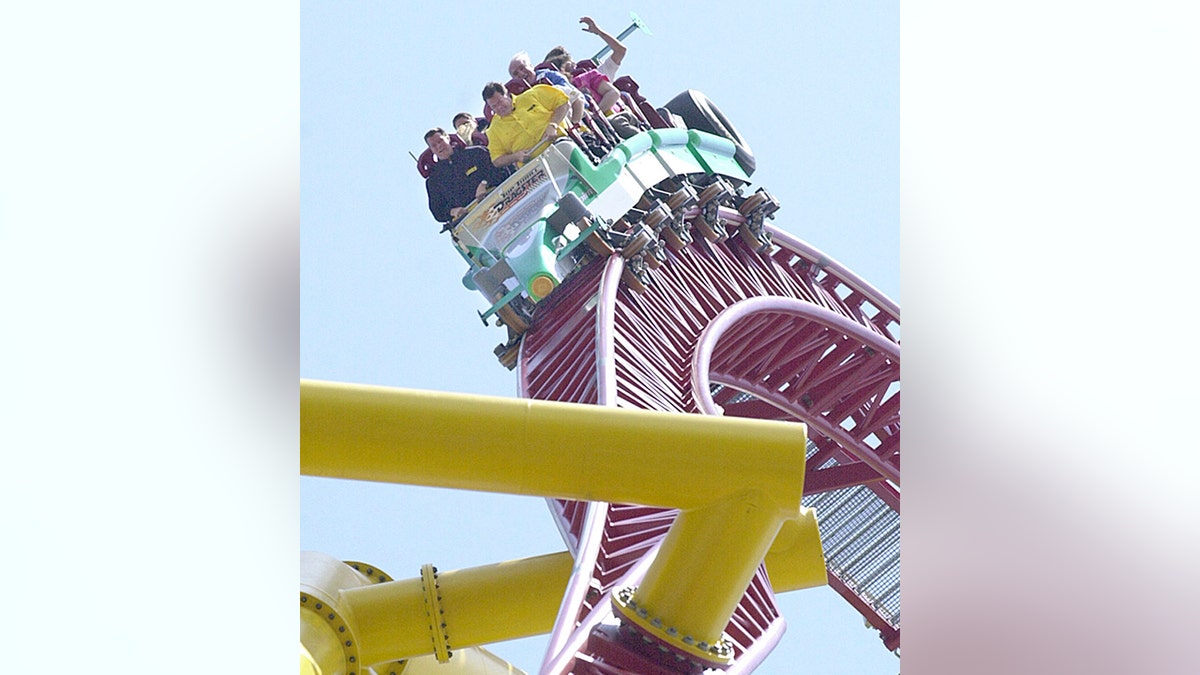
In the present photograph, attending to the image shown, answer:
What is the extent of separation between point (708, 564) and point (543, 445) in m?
1.09

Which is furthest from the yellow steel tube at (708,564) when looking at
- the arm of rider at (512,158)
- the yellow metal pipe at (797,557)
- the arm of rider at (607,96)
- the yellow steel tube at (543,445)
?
the arm of rider at (607,96)

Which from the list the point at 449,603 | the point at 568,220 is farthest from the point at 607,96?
the point at 449,603

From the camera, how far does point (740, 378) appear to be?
11906mm

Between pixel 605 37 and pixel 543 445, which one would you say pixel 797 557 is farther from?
pixel 605 37

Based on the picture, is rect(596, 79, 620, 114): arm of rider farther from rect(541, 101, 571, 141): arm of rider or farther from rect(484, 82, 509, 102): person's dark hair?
rect(484, 82, 509, 102): person's dark hair

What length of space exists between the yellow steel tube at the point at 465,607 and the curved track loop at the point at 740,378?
0.35 meters

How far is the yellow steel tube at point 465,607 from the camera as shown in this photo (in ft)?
19.0

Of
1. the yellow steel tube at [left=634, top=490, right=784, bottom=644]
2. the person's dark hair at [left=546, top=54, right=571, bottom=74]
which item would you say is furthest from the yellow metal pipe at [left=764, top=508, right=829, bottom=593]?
the person's dark hair at [left=546, top=54, right=571, bottom=74]

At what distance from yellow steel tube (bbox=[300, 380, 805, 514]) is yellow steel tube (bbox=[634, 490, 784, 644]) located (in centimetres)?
19

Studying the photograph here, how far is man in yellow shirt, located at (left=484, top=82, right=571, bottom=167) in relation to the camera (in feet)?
31.6

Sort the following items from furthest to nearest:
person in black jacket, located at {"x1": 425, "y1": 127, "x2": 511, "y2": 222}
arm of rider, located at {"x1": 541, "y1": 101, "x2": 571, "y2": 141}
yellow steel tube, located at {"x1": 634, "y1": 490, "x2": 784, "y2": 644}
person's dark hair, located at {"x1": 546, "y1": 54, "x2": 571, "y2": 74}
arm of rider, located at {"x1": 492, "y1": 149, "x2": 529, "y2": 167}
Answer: person's dark hair, located at {"x1": 546, "y1": 54, "x2": 571, "y2": 74} → person in black jacket, located at {"x1": 425, "y1": 127, "x2": 511, "y2": 222} → arm of rider, located at {"x1": 492, "y1": 149, "x2": 529, "y2": 167} → arm of rider, located at {"x1": 541, "y1": 101, "x2": 571, "y2": 141} → yellow steel tube, located at {"x1": 634, "y1": 490, "x2": 784, "y2": 644}

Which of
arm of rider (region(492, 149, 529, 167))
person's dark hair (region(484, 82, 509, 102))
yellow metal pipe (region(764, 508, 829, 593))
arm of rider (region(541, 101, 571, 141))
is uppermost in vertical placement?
person's dark hair (region(484, 82, 509, 102))
